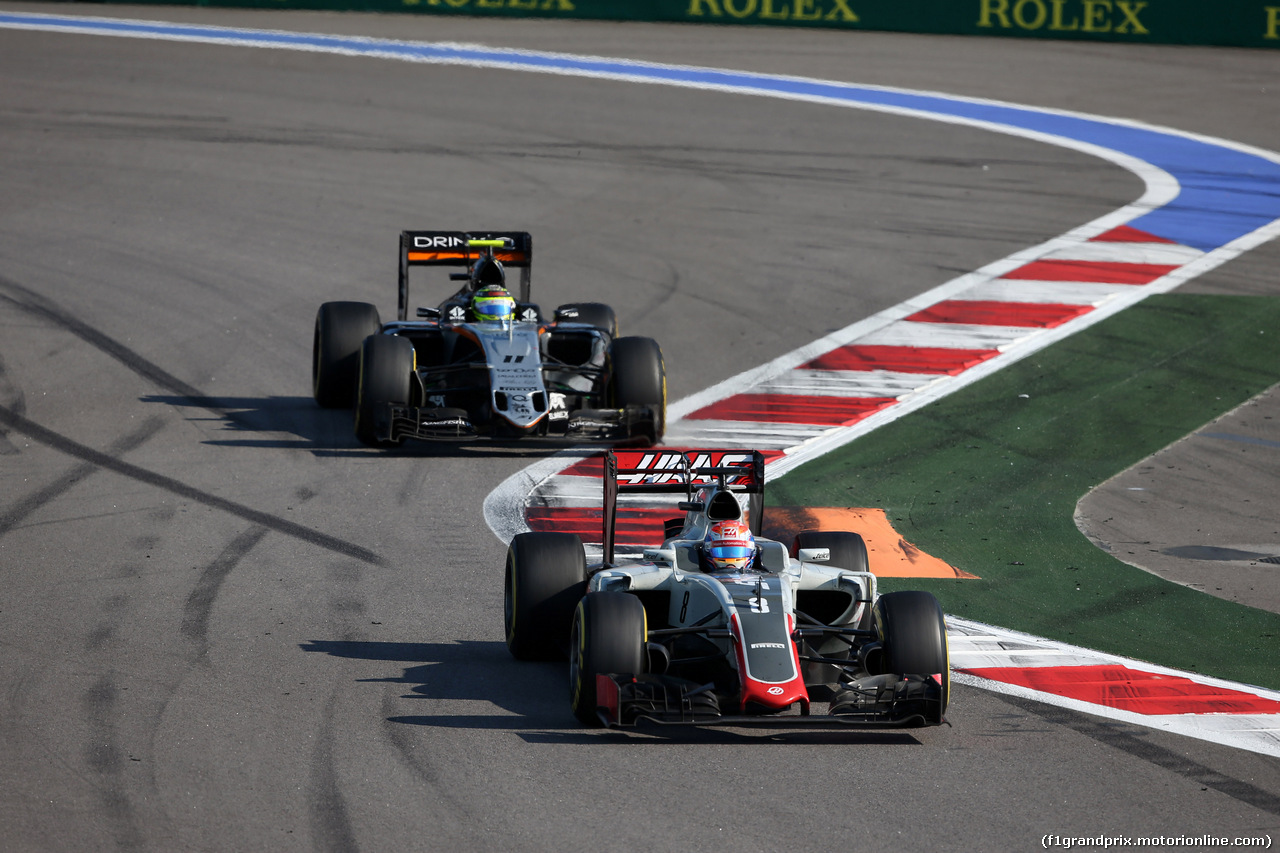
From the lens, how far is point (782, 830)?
801cm

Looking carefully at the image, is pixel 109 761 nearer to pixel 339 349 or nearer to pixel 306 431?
pixel 306 431

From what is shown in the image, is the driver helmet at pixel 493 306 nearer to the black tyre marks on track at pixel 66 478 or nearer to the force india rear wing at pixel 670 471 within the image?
the black tyre marks on track at pixel 66 478

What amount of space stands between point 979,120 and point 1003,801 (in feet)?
82.3

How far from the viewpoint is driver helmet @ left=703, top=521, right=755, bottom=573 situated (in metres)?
9.94

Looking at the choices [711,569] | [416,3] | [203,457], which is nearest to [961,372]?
[203,457]

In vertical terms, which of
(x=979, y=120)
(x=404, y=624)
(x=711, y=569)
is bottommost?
(x=404, y=624)

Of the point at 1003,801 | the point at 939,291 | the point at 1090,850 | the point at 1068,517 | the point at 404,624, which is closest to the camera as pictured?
the point at 1090,850

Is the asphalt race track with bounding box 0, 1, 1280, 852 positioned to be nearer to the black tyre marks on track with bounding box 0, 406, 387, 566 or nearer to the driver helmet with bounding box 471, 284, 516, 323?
the black tyre marks on track with bounding box 0, 406, 387, 566

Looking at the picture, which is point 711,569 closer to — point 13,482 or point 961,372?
point 13,482

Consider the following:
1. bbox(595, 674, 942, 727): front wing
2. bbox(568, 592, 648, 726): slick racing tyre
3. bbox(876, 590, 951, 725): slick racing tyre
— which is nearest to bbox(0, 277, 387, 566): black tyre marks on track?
bbox(568, 592, 648, 726): slick racing tyre

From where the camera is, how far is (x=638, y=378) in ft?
53.5

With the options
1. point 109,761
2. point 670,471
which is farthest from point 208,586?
point 670,471

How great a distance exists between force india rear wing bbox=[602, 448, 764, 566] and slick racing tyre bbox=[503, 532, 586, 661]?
0.31m

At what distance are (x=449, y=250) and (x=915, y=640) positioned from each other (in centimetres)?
963
